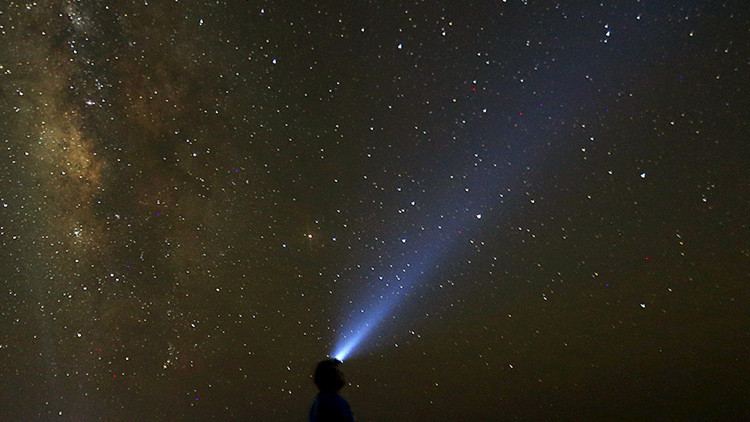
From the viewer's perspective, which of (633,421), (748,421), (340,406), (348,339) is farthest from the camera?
(748,421)

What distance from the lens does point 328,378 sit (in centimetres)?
122

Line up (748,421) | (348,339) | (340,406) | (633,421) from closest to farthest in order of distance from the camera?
(340,406), (348,339), (633,421), (748,421)

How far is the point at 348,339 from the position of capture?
7.98 ft

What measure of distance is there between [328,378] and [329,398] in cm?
5

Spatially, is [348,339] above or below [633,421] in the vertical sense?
above

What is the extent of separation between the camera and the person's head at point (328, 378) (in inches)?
48.1

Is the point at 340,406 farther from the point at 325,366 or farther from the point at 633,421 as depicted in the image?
the point at 633,421

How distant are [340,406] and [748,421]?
5412 mm

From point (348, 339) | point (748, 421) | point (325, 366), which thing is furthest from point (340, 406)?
point (748, 421)

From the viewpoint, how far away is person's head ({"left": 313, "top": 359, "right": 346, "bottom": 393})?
1.22 meters

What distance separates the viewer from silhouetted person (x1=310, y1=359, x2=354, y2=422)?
1.17m

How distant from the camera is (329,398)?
1198 millimetres

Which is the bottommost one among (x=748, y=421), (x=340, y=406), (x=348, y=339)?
(x=748, y=421)

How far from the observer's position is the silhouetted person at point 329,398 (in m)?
1.17
